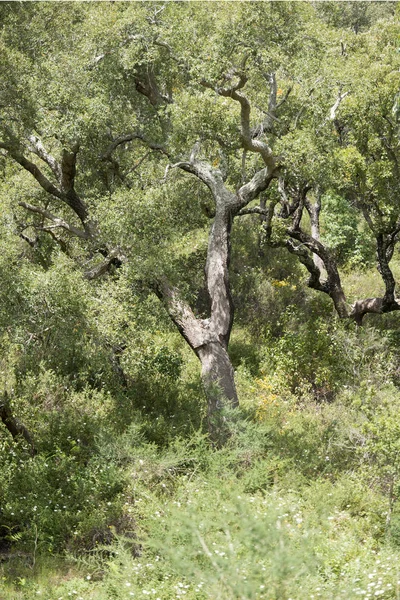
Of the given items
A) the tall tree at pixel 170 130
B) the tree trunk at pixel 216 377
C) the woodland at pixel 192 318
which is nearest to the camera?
the woodland at pixel 192 318

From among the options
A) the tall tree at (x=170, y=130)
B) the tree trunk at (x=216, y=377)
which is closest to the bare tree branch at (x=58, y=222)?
the tall tree at (x=170, y=130)

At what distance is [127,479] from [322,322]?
23.5 ft

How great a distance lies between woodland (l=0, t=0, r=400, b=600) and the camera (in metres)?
7.91

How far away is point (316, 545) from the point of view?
305 inches

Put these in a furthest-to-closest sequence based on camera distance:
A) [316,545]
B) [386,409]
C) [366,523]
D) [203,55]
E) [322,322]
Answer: [322,322] < [203,55] < [386,409] < [366,523] < [316,545]

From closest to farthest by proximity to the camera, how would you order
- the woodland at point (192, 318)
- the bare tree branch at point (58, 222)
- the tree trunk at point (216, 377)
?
the woodland at point (192, 318) < the tree trunk at point (216, 377) < the bare tree branch at point (58, 222)

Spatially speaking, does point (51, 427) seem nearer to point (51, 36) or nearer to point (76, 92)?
point (76, 92)

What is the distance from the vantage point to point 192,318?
12039 millimetres

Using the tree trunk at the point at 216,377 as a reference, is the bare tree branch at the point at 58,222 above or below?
above

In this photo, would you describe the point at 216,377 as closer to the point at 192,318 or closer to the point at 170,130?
the point at 192,318

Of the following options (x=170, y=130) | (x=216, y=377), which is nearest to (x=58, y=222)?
(x=170, y=130)

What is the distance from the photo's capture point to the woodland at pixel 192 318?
791 centimetres

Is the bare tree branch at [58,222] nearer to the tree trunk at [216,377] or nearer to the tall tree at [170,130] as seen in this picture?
the tall tree at [170,130]

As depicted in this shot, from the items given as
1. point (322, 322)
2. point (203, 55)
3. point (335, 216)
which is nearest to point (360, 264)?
point (335, 216)
